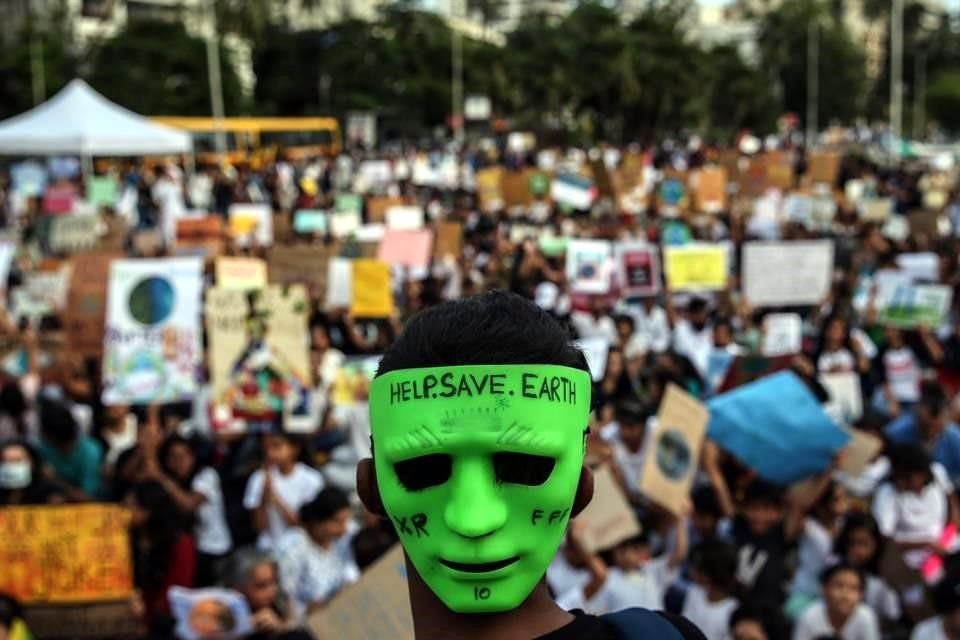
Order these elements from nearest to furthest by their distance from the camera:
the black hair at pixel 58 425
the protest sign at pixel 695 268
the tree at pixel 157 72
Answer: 1. the black hair at pixel 58 425
2. the protest sign at pixel 695 268
3. the tree at pixel 157 72

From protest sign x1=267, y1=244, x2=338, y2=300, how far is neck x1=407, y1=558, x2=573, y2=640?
736 centimetres

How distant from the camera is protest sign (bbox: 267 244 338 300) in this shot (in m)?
8.73

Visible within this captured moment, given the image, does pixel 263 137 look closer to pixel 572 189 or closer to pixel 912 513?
pixel 572 189

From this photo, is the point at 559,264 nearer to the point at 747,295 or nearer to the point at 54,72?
the point at 747,295

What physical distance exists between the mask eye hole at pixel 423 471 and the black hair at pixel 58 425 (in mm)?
4706

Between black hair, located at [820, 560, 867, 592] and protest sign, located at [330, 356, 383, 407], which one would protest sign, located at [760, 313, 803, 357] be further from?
black hair, located at [820, 560, 867, 592]

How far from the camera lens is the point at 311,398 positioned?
6039 millimetres

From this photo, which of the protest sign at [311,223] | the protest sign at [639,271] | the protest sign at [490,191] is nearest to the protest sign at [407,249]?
the protest sign at [639,271]

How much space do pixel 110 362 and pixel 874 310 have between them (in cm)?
517

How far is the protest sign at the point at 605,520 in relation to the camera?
4309mm

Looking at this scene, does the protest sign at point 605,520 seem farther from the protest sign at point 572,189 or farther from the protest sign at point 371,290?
the protest sign at point 572,189

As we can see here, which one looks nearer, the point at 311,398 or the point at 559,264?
the point at 311,398

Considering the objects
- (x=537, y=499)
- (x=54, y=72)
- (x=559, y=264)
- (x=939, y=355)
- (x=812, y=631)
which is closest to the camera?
(x=537, y=499)

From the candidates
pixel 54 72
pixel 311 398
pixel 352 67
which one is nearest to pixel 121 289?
pixel 311 398
